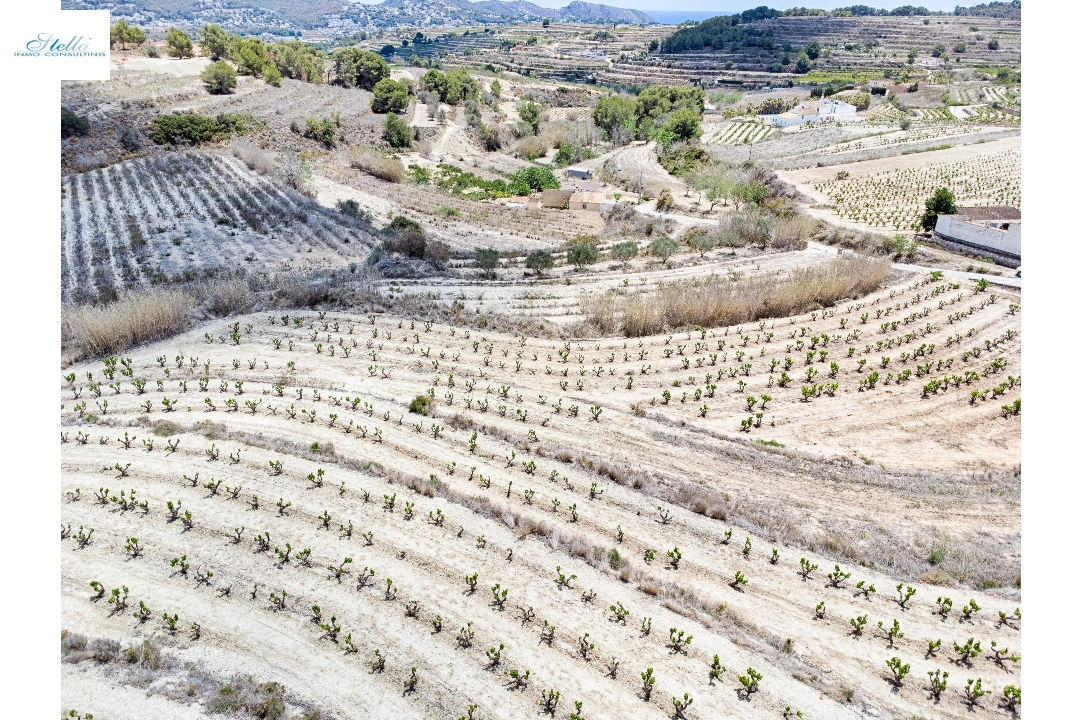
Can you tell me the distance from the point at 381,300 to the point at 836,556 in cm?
1970

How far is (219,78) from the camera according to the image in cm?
7775

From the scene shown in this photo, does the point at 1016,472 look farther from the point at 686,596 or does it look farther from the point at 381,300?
the point at 381,300

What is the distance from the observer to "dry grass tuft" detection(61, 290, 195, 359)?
21.2 m

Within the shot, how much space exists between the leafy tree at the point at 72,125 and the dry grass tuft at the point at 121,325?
45730mm

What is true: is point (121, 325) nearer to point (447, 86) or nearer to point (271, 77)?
point (271, 77)

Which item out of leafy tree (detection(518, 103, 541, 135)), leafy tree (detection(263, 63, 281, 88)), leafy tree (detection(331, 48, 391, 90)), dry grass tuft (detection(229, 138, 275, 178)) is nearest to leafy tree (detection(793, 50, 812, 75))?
leafy tree (detection(518, 103, 541, 135))

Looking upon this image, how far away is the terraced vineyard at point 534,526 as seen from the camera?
10.8 metres

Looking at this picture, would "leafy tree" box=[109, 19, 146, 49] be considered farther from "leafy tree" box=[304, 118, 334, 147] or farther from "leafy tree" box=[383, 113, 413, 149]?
"leafy tree" box=[383, 113, 413, 149]

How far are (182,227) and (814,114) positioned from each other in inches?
3886

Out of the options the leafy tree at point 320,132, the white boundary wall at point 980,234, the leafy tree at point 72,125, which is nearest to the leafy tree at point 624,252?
the white boundary wall at point 980,234

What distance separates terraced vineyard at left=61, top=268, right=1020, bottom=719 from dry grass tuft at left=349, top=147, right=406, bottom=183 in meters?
40.3

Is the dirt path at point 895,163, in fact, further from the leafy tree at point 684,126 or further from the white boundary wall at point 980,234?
the leafy tree at point 684,126

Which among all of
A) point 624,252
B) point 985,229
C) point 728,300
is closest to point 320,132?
point 624,252
